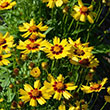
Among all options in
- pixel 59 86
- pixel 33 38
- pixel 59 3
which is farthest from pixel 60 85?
pixel 59 3

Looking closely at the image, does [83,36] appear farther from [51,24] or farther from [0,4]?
[0,4]

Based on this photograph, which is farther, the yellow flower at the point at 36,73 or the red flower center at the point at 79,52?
the red flower center at the point at 79,52

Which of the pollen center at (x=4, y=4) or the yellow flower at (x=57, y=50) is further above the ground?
the pollen center at (x=4, y=4)

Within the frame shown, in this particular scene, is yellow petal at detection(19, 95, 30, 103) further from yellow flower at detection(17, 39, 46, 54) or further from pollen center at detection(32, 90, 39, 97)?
yellow flower at detection(17, 39, 46, 54)

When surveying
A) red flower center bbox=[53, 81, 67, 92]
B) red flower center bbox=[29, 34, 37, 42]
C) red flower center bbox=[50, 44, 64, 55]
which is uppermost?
red flower center bbox=[29, 34, 37, 42]

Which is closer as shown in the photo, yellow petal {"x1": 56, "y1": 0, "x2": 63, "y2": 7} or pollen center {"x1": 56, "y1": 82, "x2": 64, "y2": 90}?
pollen center {"x1": 56, "y1": 82, "x2": 64, "y2": 90}

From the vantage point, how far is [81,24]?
3.67 m

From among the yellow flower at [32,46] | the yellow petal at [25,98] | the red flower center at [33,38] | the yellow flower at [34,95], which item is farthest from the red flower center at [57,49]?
the yellow petal at [25,98]

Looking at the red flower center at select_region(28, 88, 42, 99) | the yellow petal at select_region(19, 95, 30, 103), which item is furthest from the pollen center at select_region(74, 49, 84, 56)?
the yellow petal at select_region(19, 95, 30, 103)

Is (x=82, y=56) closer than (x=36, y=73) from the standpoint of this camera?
No

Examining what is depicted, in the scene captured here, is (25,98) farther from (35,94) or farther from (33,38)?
(33,38)

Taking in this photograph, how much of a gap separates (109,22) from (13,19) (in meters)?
1.88

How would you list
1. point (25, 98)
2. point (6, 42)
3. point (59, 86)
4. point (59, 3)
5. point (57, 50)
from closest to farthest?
point (25, 98)
point (59, 86)
point (57, 50)
point (6, 42)
point (59, 3)

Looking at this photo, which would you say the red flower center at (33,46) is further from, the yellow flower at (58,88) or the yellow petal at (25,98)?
the yellow petal at (25,98)
